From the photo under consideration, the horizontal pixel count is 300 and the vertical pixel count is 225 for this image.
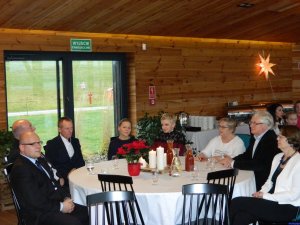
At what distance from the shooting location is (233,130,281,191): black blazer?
14.7ft

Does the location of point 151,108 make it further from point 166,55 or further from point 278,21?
point 278,21

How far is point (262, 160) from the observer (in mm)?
4508

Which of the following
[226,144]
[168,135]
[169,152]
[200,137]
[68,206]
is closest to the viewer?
[68,206]

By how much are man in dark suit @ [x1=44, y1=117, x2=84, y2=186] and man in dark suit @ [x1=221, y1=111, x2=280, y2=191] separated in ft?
6.04

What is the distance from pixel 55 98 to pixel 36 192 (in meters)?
3.74

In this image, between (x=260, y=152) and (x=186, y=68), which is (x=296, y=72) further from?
(x=260, y=152)

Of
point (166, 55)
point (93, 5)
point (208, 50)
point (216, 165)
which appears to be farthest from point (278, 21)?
point (216, 165)

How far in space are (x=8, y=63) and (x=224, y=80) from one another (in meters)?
4.29

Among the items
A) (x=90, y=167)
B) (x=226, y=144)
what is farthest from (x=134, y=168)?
(x=226, y=144)

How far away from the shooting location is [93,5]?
6168 millimetres

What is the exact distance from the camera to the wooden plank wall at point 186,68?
690 centimetres

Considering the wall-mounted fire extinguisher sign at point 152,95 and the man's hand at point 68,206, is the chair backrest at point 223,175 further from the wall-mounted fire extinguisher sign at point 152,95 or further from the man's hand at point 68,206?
the wall-mounted fire extinguisher sign at point 152,95

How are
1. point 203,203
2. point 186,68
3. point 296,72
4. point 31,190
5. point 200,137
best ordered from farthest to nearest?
point 296,72 → point 186,68 → point 200,137 → point 203,203 → point 31,190

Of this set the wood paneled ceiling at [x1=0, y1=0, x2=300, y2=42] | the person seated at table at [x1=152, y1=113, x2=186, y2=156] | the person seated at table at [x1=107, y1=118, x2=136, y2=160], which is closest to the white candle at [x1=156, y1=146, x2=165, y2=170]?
the person seated at table at [x1=152, y1=113, x2=186, y2=156]
